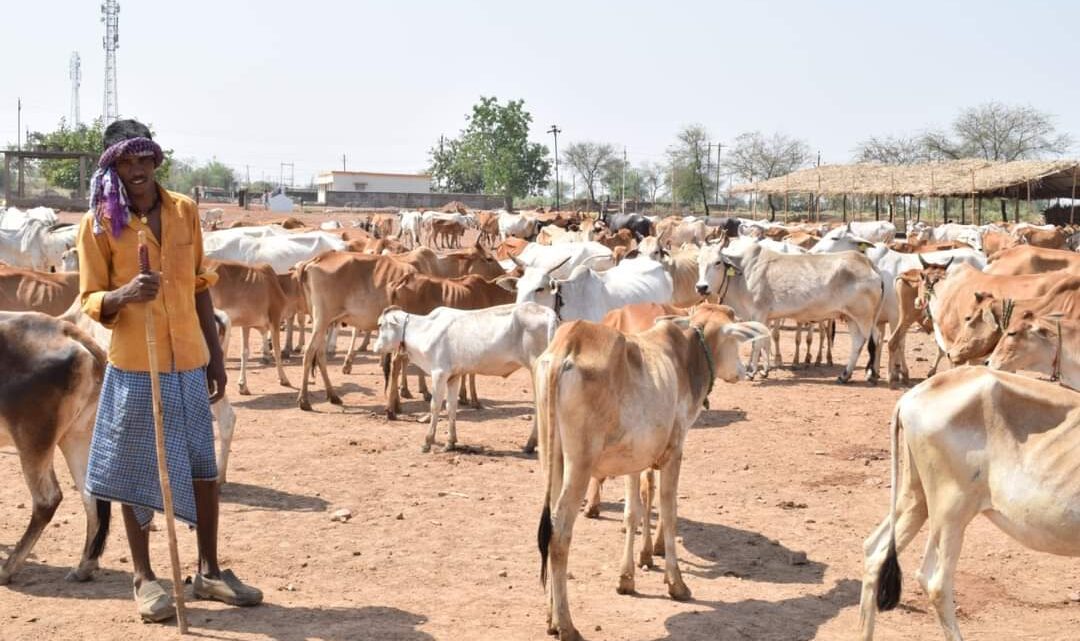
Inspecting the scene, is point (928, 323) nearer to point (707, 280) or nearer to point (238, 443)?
point (707, 280)

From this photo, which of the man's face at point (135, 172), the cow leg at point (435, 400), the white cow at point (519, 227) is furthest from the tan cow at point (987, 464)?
the white cow at point (519, 227)

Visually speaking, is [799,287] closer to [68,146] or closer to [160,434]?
[160,434]

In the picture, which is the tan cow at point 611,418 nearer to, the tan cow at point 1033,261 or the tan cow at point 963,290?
the tan cow at point 963,290

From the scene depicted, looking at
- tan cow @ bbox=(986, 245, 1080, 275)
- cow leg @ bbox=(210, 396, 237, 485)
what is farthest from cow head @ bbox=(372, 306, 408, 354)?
tan cow @ bbox=(986, 245, 1080, 275)

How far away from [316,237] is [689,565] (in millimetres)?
13524

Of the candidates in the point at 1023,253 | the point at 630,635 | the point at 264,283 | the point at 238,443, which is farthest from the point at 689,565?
the point at 1023,253

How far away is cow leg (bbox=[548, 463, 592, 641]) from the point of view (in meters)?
5.78

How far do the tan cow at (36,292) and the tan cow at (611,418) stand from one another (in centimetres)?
755

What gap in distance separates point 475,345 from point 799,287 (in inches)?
252

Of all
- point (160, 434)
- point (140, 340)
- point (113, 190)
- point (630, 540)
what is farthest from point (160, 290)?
point (630, 540)

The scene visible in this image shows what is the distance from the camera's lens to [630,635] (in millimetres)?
5992

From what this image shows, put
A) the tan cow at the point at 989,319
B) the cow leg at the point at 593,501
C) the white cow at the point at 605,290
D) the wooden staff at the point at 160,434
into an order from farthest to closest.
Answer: the white cow at the point at 605,290
the tan cow at the point at 989,319
the cow leg at the point at 593,501
the wooden staff at the point at 160,434

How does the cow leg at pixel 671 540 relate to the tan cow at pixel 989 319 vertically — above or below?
below

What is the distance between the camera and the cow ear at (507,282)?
510 inches
